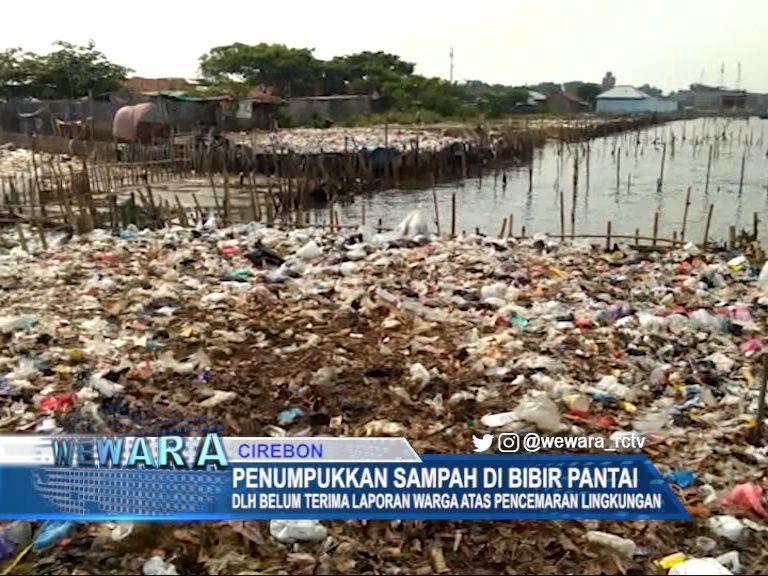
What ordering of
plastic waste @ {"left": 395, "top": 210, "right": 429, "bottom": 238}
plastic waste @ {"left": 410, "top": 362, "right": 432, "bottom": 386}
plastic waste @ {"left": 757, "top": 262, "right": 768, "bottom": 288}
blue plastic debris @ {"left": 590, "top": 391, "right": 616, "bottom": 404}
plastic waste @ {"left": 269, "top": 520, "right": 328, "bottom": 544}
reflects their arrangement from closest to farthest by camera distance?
plastic waste @ {"left": 269, "top": 520, "right": 328, "bottom": 544} → blue plastic debris @ {"left": 590, "top": 391, "right": 616, "bottom": 404} → plastic waste @ {"left": 410, "top": 362, "right": 432, "bottom": 386} → plastic waste @ {"left": 757, "top": 262, "right": 768, "bottom": 288} → plastic waste @ {"left": 395, "top": 210, "right": 429, "bottom": 238}

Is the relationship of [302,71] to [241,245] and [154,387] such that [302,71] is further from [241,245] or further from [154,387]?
[154,387]

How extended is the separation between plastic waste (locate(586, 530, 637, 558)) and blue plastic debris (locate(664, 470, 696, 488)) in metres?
0.48

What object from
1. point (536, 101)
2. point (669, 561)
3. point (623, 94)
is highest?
point (623, 94)

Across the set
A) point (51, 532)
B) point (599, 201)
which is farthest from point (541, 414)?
point (599, 201)

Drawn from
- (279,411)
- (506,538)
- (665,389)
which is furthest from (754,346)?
(279,411)

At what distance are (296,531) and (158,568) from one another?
1.55 ft

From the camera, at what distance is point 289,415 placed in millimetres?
3330

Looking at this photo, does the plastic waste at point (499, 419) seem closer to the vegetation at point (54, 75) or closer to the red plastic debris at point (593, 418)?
the red plastic debris at point (593, 418)

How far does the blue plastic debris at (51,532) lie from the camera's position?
2473 millimetres

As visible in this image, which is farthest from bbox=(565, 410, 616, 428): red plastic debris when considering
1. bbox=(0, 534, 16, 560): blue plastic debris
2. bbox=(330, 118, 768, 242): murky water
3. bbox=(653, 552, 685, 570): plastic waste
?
bbox=(330, 118, 768, 242): murky water

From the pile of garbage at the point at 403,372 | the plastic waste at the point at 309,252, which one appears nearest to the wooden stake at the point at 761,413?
the pile of garbage at the point at 403,372

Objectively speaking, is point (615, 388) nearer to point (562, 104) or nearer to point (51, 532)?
point (51, 532)

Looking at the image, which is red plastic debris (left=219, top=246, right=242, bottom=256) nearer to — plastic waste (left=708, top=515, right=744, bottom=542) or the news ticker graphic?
the news ticker graphic

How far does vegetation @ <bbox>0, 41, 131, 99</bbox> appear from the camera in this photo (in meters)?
30.1
